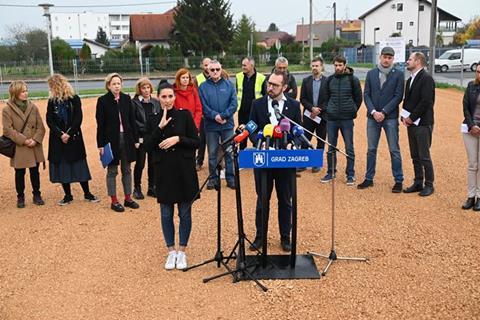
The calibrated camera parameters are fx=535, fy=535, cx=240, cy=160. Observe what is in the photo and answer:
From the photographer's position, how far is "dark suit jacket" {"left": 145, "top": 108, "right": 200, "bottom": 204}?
5160mm

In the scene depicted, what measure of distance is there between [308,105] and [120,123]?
336 cm

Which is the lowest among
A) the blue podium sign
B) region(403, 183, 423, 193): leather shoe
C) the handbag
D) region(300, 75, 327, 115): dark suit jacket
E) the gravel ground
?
the gravel ground

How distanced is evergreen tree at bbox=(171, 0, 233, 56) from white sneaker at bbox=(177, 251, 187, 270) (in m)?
41.8

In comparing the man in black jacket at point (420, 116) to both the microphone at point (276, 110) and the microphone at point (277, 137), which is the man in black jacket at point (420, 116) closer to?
the microphone at point (276, 110)

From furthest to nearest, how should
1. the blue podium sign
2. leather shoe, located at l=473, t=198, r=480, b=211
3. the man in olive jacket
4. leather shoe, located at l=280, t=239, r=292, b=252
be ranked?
1. the man in olive jacket
2. leather shoe, located at l=473, t=198, r=480, b=211
3. leather shoe, located at l=280, t=239, r=292, b=252
4. the blue podium sign

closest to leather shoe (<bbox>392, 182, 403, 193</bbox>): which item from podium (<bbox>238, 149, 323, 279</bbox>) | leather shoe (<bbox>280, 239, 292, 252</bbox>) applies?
leather shoe (<bbox>280, 239, 292, 252</bbox>)

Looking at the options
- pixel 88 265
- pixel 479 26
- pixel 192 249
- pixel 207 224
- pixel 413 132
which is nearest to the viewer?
pixel 88 265

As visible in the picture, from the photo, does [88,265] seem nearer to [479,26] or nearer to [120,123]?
[120,123]

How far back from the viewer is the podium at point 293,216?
15.6ft

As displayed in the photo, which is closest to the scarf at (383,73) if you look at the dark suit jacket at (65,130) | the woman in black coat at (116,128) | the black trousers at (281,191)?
the black trousers at (281,191)

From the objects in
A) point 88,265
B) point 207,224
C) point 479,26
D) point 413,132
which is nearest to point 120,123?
point 207,224

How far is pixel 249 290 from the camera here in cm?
486

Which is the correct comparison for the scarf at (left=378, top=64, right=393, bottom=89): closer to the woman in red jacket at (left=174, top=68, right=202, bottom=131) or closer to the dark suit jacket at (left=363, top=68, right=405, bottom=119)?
the dark suit jacket at (left=363, top=68, right=405, bottom=119)

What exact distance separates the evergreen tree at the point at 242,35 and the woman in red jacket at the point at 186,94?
129 ft
